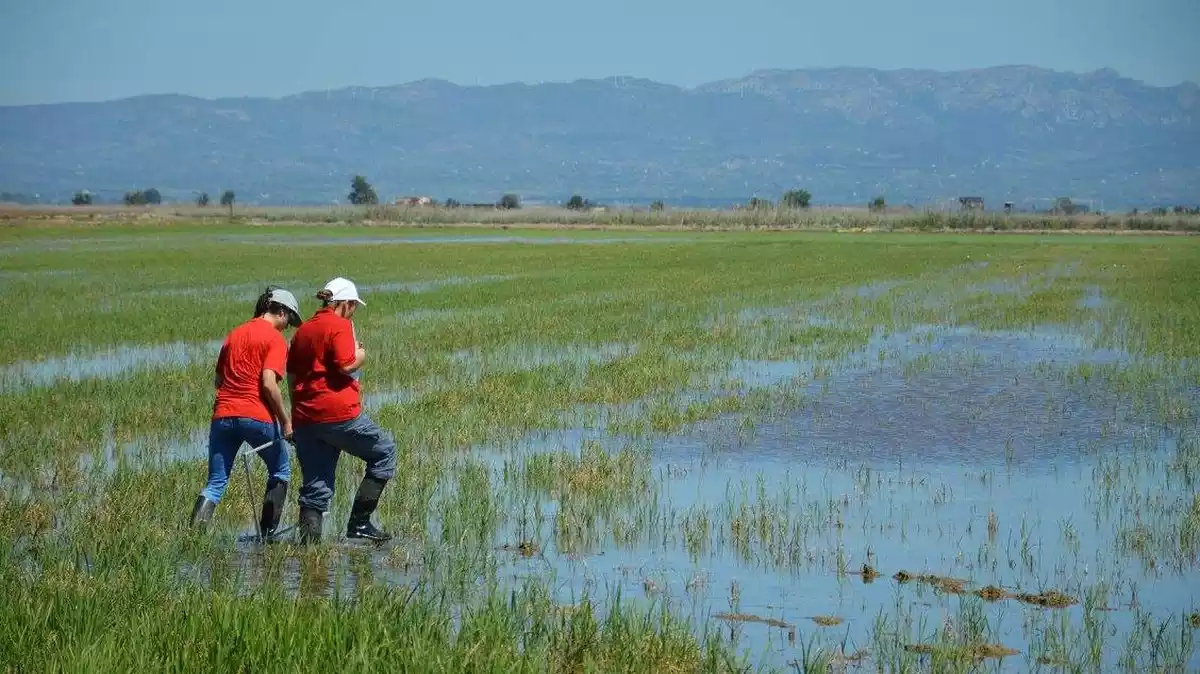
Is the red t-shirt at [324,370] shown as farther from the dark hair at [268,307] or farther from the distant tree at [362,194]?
the distant tree at [362,194]

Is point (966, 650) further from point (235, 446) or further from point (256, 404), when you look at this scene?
point (235, 446)

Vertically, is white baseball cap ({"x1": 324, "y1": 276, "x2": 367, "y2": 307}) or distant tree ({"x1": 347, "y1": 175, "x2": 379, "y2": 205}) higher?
white baseball cap ({"x1": 324, "y1": 276, "x2": 367, "y2": 307})

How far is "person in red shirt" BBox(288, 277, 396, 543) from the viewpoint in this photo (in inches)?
350

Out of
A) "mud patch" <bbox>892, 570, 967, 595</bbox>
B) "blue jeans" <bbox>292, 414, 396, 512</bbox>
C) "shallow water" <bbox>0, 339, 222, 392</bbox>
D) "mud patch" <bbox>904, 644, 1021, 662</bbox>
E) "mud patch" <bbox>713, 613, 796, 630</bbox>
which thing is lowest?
"shallow water" <bbox>0, 339, 222, 392</bbox>

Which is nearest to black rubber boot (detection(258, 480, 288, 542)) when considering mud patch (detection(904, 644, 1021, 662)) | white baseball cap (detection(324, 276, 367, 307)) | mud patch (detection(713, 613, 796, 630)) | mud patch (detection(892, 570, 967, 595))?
white baseball cap (detection(324, 276, 367, 307))

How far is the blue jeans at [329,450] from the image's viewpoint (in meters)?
9.03

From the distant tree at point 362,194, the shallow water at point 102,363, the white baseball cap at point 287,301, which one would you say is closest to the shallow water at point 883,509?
the white baseball cap at point 287,301

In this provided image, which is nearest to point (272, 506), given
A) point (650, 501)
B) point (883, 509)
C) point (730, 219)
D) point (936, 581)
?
point (650, 501)

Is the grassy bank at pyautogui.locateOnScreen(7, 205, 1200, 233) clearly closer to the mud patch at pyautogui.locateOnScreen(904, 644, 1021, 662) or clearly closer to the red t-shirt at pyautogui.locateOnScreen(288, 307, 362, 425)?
the red t-shirt at pyautogui.locateOnScreen(288, 307, 362, 425)

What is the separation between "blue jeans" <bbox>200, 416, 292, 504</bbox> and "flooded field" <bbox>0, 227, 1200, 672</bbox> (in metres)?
0.38

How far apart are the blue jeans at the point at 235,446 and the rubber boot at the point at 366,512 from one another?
45 centimetres

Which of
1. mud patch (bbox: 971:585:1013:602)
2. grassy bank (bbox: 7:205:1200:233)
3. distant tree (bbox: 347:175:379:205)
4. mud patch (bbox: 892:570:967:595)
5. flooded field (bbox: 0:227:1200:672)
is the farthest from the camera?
distant tree (bbox: 347:175:379:205)

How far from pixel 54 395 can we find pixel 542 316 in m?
12.4

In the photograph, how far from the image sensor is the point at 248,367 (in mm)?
9000
